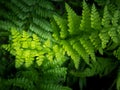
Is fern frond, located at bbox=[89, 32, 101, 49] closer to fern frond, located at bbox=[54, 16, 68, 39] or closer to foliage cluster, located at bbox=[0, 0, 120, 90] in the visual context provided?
foliage cluster, located at bbox=[0, 0, 120, 90]

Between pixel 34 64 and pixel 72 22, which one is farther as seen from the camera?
pixel 34 64

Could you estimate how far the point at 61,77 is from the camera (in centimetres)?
381

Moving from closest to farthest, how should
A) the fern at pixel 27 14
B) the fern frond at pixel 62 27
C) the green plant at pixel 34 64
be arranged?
the green plant at pixel 34 64 → the fern frond at pixel 62 27 → the fern at pixel 27 14

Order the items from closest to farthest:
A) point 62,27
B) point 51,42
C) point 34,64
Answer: point 62,27
point 51,42
point 34,64

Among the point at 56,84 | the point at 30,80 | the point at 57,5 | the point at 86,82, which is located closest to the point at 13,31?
the point at 30,80

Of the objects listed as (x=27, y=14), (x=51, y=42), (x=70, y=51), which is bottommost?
(x=70, y=51)

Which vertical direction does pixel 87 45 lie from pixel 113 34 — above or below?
below

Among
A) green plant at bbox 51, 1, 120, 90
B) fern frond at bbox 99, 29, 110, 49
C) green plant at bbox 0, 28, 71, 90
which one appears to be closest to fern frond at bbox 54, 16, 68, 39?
green plant at bbox 51, 1, 120, 90

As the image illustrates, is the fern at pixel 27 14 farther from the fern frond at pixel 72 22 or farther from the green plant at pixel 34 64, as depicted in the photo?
the fern frond at pixel 72 22

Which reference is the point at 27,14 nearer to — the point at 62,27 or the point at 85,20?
the point at 62,27

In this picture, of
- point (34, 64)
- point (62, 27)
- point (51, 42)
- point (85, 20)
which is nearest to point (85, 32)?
point (85, 20)

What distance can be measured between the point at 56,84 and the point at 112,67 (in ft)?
3.36

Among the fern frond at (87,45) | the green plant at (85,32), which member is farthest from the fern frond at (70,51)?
the fern frond at (87,45)

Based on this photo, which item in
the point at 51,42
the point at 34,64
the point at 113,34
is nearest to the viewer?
the point at 113,34
